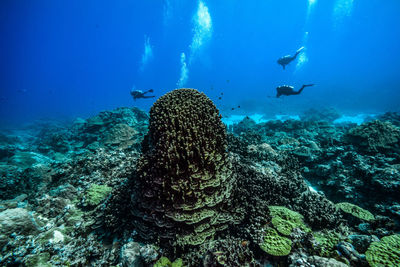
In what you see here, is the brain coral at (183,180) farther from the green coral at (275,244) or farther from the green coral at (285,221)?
the green coral at (285,221)

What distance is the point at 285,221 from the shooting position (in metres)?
4.25

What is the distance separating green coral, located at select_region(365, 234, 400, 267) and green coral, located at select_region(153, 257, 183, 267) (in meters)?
3.75

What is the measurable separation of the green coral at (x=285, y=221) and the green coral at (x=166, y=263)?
247 cm

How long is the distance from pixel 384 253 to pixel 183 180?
432 cm

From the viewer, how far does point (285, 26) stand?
132 metres

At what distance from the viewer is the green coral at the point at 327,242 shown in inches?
138

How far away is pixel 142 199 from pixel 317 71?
5533 inches

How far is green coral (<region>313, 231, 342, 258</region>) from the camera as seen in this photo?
350 cm

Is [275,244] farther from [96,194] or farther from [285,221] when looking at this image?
[96,194]

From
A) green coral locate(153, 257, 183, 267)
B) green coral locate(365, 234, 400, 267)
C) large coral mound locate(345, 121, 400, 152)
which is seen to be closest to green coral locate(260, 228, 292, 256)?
Answer: green coral locate(365, 234, 400, 267)

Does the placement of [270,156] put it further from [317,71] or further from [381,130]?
[317,71]

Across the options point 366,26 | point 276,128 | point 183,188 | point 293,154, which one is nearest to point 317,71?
point 366,26

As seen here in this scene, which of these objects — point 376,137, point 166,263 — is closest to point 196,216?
point 166,263

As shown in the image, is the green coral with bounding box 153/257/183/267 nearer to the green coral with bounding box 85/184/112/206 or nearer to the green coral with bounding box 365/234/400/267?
the green coral with bounding box 85/184/112/206
